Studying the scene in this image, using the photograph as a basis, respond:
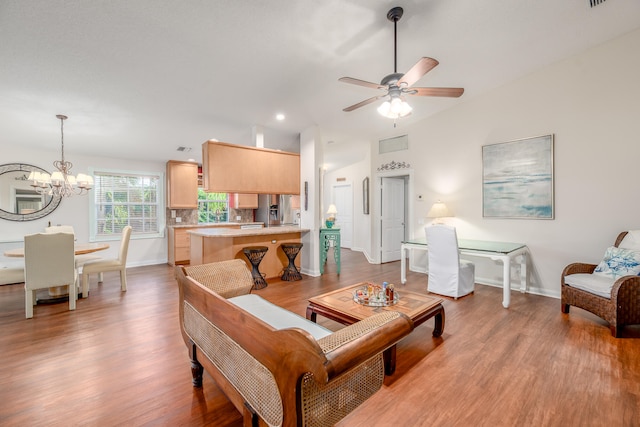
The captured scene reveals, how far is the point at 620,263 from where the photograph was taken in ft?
9.52

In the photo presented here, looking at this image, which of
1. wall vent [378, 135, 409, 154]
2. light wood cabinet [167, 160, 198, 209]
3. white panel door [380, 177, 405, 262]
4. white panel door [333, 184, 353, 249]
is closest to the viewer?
wall vent [378, 135, 409, 154]

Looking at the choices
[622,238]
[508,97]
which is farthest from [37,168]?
[622,238]

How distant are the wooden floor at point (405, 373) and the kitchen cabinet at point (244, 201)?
4.11 metres

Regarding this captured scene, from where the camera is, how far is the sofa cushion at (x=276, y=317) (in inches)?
73.6

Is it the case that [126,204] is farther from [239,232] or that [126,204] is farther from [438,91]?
[438,91]

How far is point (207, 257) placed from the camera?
4.38m

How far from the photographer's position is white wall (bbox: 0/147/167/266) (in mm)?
4832

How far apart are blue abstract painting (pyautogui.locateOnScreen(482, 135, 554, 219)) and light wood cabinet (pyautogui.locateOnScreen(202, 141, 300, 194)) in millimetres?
3335

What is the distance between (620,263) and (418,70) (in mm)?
3045

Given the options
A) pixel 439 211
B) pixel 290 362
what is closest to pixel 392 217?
pixel 439 211

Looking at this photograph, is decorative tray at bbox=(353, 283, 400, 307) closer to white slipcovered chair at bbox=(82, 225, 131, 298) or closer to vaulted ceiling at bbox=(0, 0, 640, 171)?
vaulted ceiling at bbox=(0, 0, 640, 171)

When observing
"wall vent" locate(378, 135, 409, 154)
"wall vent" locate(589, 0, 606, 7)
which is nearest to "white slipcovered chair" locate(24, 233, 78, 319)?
"wall vent" locate(378, 135, 409, 154)

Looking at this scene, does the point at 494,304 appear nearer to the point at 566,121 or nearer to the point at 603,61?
the point at 566,121

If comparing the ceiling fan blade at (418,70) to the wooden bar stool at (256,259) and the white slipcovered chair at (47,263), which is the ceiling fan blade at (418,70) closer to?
the wooden bar stool at (256,259)
